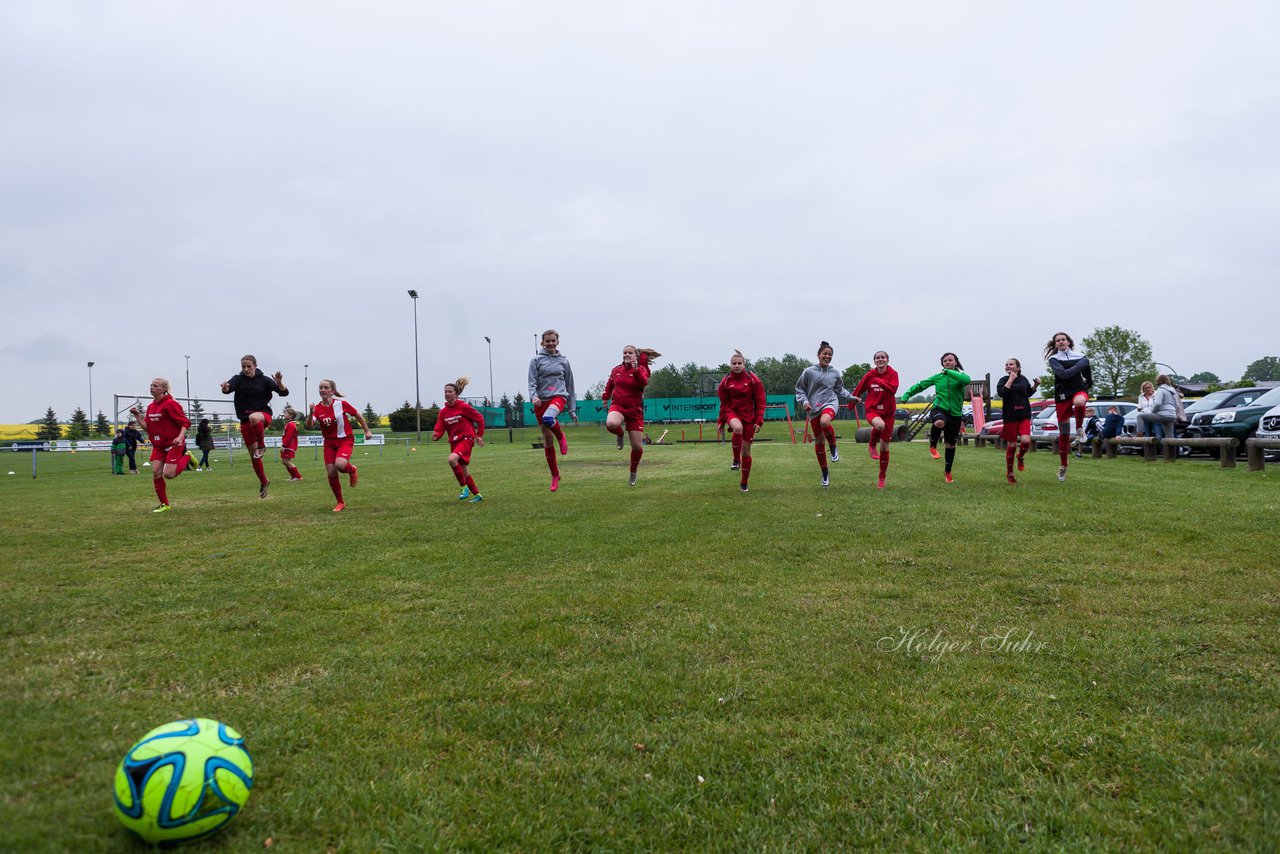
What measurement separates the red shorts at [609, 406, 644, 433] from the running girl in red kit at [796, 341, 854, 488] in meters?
2.75

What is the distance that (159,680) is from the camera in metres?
3.68

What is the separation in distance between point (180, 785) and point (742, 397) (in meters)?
10.1

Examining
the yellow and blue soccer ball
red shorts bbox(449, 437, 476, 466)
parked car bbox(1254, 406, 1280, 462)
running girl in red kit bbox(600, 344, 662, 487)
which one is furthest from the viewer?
parked car bbox(1254, 406, 1280, 462)

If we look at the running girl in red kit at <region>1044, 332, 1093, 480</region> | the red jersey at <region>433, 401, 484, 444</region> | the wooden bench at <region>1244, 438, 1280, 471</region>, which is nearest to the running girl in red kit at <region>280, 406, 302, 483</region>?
the red jersey at <region>433, 401, 484, 444</region>

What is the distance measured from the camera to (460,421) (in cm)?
1271

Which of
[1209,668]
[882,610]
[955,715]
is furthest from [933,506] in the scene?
[955,715]

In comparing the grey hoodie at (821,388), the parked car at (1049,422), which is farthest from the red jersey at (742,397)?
the parked car at (1049,422)

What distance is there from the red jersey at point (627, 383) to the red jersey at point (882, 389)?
12.4ft

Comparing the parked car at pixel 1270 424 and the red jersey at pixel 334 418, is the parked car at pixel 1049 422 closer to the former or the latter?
the parked car at pixel 1270 424

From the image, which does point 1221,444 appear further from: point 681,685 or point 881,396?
point 681,685

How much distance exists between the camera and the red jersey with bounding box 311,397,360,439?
11.8 m

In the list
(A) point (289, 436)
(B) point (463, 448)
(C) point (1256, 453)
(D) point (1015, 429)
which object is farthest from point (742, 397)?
(A) point (289, 436)

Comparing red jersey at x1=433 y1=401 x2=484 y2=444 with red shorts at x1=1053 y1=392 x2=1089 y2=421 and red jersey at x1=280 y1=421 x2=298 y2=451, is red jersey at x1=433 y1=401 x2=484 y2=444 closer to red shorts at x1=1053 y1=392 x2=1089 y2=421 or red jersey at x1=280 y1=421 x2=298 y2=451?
red jersey at x1=280 y1=421 x2=298 y2=451

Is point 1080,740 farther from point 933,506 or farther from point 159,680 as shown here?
point 933,506
